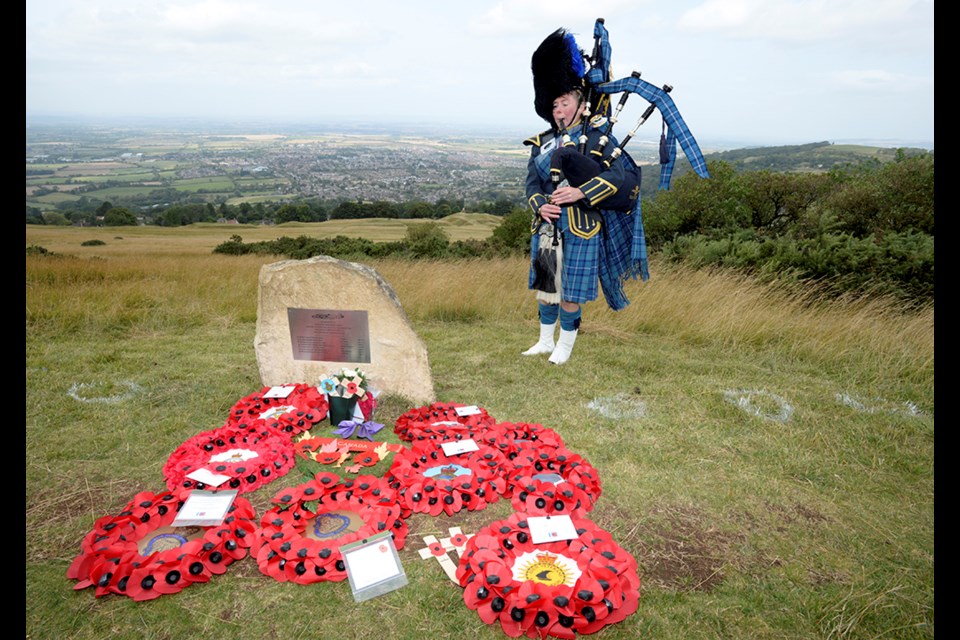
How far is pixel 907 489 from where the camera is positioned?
3.18 meters

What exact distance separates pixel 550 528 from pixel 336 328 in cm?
232

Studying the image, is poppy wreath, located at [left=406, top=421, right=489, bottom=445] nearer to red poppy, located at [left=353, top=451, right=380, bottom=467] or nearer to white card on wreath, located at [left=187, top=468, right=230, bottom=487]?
red poppy, located at [left=353, top=451, right=380, bottom=467]

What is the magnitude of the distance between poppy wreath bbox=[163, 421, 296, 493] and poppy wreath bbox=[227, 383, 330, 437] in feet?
0.50

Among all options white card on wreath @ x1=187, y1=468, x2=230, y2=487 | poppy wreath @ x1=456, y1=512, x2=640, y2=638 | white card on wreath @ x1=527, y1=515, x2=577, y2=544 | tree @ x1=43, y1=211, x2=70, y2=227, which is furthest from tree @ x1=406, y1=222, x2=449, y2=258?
tree @ x1=43, y1=211, x2=70, y2=227

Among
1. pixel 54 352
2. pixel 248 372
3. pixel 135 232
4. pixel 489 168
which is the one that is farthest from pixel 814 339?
pixel 135 232

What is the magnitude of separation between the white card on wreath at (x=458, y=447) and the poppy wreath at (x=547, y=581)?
32.2 inches

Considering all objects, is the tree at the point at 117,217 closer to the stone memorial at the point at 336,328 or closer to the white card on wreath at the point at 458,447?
the stone memorial at the point at 336,328

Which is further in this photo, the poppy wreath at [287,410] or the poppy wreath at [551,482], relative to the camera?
the poppy wreath at [287,410]

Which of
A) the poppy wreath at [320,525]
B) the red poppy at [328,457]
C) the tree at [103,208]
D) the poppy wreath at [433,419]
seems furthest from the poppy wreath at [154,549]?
the tree at [103,208]

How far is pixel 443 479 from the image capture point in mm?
3145

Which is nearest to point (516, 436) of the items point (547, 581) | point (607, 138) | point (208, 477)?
point (547, 581)

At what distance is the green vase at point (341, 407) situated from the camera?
12.8 feet

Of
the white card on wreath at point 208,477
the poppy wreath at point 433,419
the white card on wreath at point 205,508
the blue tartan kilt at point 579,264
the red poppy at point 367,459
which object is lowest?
the white card on wreath at point 205,508

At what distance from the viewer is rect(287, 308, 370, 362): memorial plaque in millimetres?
4105
